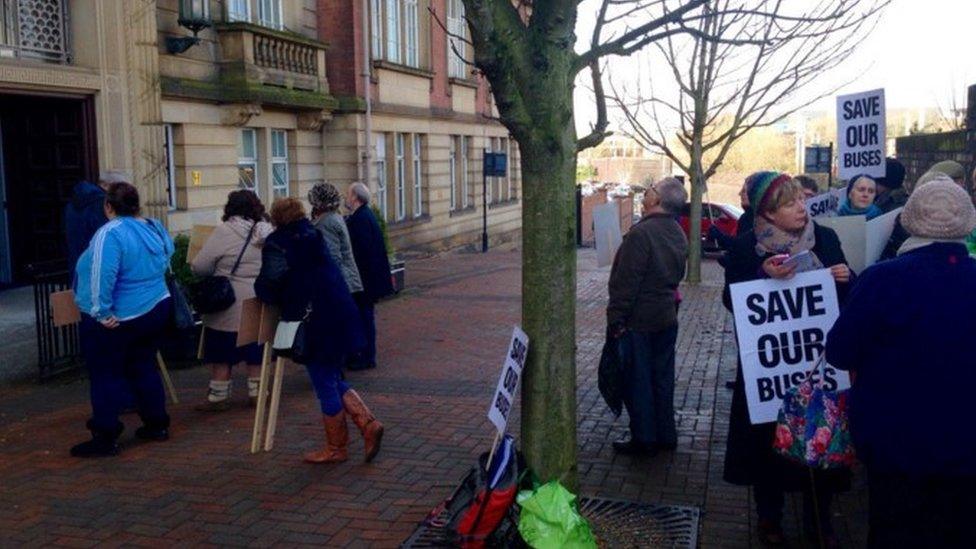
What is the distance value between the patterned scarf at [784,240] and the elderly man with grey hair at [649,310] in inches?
64.8

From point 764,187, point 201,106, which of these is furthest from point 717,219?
point 764,187

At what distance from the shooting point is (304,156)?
795 inches

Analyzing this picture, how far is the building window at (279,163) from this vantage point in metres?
19.0

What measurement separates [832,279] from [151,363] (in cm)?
471

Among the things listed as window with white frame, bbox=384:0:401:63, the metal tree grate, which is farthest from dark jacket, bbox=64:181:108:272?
window with white frame, bbox=384:0:401:63

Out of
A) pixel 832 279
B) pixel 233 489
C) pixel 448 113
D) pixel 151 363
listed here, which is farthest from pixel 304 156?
pixel 832 279

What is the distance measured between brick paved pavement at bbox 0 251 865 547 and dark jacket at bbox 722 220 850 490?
415 mm

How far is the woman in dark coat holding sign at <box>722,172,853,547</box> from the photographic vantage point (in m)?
4.88

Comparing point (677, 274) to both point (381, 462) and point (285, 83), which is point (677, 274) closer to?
point (381, 462)

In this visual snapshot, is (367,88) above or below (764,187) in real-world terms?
above

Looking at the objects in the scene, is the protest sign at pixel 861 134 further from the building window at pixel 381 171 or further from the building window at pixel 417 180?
the building window at pixel 417 180

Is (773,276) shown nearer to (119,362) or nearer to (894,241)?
(894,241)

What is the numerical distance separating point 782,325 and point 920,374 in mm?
1316

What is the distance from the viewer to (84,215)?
8312 mm
